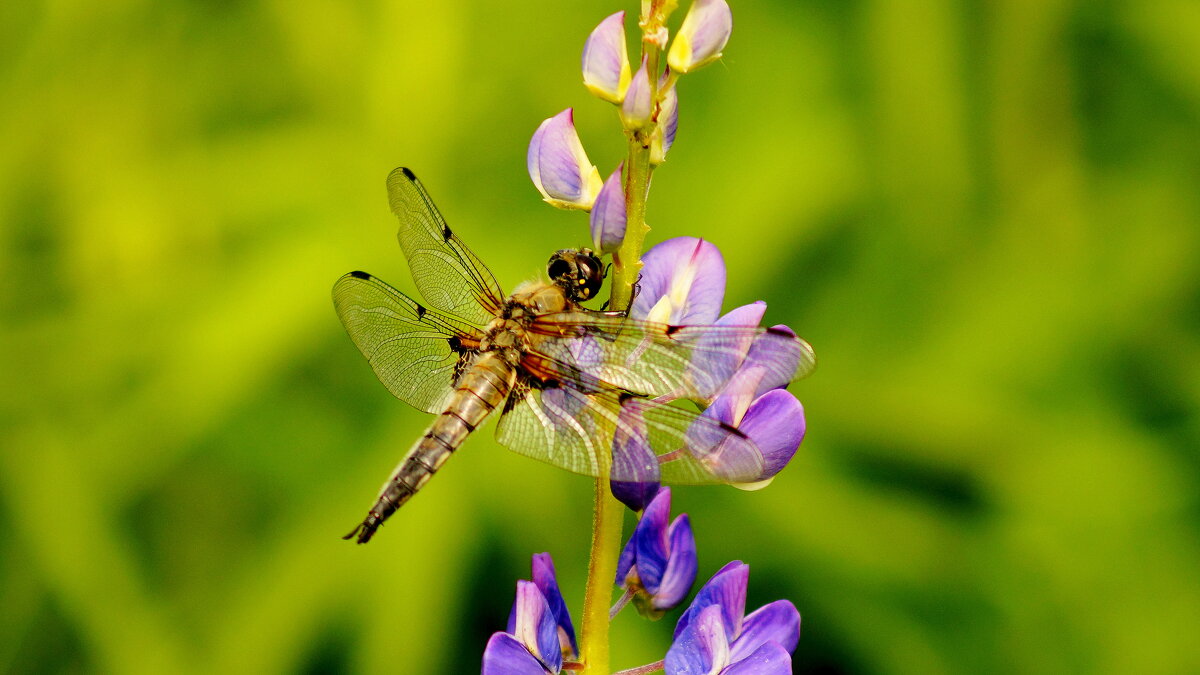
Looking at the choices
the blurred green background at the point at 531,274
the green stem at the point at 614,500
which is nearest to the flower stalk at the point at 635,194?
the green stem at the point at 614,500

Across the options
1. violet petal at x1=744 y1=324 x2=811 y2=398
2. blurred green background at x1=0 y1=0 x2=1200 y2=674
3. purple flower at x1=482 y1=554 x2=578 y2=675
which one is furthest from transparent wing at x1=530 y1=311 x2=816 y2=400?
blurred green background at x1=0 y1=0 x2=1200 y2=674

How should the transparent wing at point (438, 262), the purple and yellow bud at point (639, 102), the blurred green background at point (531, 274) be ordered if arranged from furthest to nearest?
the blurred green background at point (531, 274) → the transparent wing at point (438, 262) → the purple and yellow bud at point (639, 102)

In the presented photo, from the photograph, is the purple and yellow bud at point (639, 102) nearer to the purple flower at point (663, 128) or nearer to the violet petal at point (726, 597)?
the purple flower at point (663, 128)

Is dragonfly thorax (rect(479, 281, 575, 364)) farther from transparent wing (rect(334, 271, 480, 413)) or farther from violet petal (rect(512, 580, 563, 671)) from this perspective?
violet petal (rect(512, 580, 563, 671))

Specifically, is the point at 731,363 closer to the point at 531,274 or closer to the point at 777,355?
the point at 777,355

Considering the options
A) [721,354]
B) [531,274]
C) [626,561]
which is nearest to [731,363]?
[721,354]
